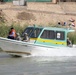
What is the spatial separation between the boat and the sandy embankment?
69.4ft

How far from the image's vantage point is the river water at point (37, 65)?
2391cm

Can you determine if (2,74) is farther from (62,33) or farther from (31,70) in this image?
(62,33)

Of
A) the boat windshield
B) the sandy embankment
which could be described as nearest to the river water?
the boat windshield

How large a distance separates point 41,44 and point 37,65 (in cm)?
375

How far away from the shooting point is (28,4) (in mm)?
57219

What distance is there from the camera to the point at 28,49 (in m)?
30.1

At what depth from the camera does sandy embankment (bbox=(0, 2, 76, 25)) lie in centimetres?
5425

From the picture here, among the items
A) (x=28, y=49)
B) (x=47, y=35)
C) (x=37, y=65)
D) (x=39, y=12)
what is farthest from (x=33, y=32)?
(x=39, y=12)

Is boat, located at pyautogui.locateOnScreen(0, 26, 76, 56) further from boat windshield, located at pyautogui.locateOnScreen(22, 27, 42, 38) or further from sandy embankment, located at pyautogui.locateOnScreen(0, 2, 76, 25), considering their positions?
sandy embankment, located at pyautogui.locateOnScreen(0, 2, 76, 25)

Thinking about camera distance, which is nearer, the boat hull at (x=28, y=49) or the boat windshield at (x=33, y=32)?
the boat hull at (x=28, y=49)

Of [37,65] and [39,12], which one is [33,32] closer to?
[37,65]

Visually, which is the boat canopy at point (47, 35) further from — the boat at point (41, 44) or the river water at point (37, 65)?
the river water at point (37, 65)

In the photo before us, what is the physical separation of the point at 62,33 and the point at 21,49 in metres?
3.22

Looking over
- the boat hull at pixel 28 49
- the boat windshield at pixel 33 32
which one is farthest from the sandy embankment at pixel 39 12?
the boat hull at pixel 28 49
